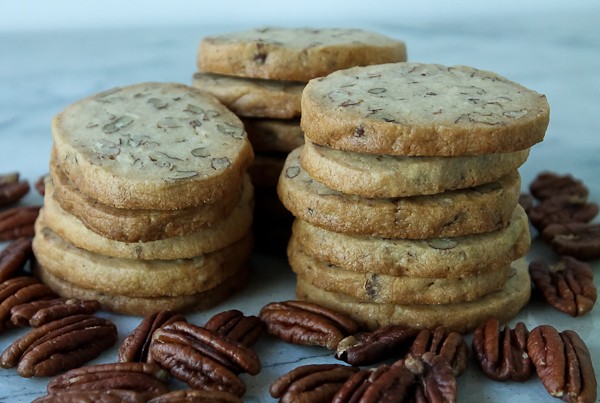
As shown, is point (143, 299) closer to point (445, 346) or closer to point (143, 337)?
point (143, 337)

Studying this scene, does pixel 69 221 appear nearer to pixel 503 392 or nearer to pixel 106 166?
pixel 106 166

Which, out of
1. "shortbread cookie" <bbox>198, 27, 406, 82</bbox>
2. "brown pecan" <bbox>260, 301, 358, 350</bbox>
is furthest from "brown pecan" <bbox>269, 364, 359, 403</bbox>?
"shortbread cookie" <bbox>198, 27, 406, 82</bbox>

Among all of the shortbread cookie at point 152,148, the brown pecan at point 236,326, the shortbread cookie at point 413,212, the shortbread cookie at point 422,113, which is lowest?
the brown pecan at point 236,326

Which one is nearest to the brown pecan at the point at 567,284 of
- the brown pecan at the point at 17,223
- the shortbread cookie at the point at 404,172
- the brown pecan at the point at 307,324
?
the shortbread cookie at the point at 404,172

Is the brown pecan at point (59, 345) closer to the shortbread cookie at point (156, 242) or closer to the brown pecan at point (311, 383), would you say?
the shortbread cookie at point (156, 242)

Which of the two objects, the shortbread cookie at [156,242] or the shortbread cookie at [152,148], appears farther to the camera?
the shortbread cookie at [156,242]

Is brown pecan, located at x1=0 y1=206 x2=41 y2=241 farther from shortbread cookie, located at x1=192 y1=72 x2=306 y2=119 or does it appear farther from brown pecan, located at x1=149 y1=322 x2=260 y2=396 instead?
brown pecan, located at x1=149 y1=322 x2=260 y2=396
